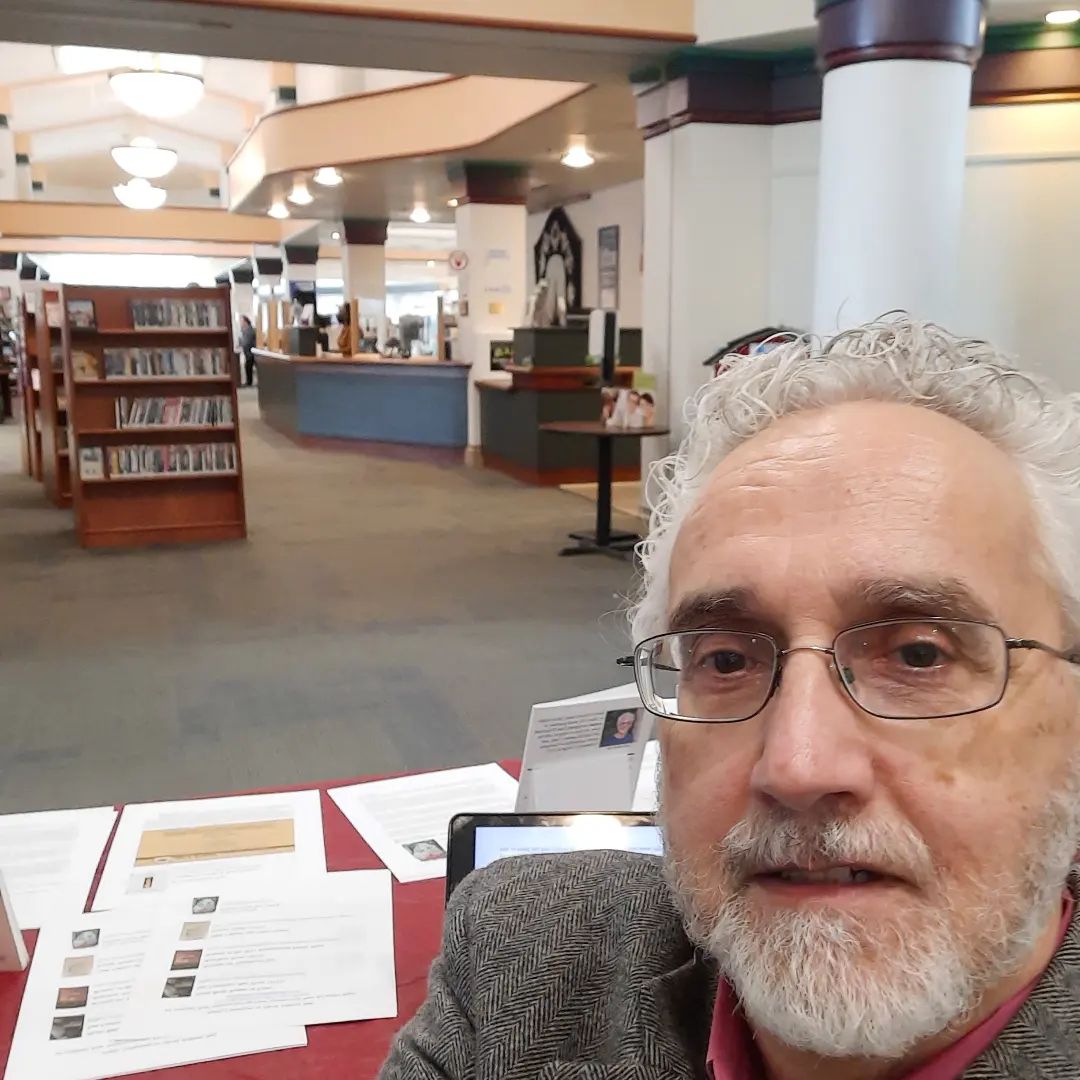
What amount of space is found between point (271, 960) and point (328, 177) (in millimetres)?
10482

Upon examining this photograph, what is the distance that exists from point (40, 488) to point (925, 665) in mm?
9490

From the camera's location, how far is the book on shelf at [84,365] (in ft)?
21.8

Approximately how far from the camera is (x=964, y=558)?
0.83 m

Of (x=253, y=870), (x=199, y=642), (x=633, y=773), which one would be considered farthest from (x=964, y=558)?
(x=199, y=642)

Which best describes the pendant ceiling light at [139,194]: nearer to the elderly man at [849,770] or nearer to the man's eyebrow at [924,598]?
the elderly man at [849,770]

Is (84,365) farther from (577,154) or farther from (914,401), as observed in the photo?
(914,401)

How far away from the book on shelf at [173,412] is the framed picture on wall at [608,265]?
6.98 metres

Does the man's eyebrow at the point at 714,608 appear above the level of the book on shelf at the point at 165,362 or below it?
above

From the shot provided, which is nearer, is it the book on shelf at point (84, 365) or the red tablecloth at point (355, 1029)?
the red tablecloth at point (355, 1029)

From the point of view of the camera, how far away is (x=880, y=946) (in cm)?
76

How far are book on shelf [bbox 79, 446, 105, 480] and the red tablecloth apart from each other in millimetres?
5819

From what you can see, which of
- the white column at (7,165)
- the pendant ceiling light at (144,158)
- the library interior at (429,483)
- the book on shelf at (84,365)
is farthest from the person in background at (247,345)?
the book on shelf at (84,365)

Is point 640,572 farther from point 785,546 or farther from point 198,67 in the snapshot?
point 198,67

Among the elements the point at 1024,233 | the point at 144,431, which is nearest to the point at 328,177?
the point at 144,431
